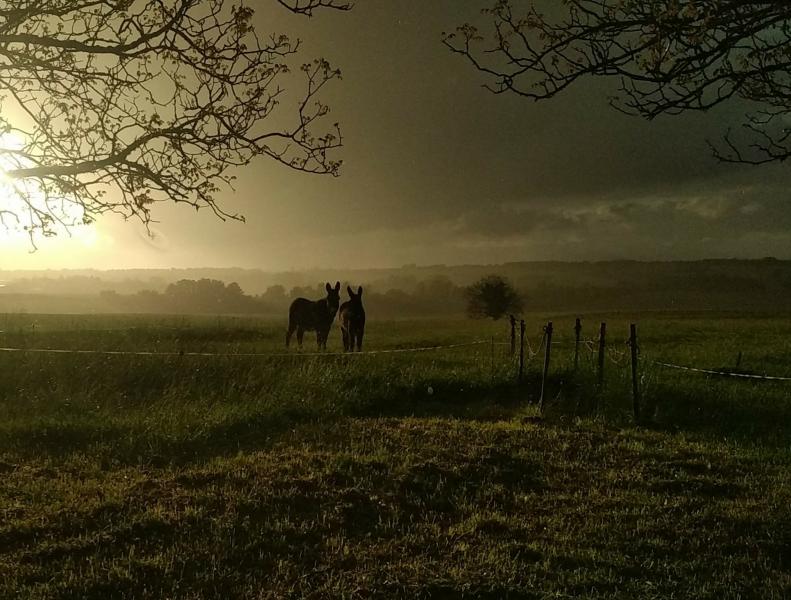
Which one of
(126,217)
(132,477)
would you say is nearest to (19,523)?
(132,477)

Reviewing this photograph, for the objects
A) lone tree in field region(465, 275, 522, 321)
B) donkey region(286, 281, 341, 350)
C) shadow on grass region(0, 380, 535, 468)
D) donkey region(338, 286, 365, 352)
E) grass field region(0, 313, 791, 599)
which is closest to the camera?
grass field region(0, 313, 791, 599)

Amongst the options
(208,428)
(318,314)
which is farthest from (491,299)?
(208,428)

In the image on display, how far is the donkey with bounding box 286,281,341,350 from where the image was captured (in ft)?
76.3

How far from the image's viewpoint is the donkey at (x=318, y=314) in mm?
23250

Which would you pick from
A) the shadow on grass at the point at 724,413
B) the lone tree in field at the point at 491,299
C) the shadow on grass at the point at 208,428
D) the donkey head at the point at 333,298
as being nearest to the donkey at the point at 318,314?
the donkey head at the point at 333,298

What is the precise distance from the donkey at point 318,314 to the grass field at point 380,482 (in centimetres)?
620

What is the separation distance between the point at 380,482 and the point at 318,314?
639 inches

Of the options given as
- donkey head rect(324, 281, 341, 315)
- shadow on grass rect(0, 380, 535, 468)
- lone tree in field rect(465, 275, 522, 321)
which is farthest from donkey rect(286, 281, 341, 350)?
lone tree in field rect(465, 275, 522, 321)

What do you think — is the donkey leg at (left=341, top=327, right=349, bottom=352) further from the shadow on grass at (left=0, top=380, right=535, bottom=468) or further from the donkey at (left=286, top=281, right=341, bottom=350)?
the shadow on grass at (left=0, top=380, right=535, bottom=468)

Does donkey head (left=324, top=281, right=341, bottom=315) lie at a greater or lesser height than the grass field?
greater

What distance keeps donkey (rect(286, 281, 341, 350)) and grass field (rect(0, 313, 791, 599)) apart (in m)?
6.20

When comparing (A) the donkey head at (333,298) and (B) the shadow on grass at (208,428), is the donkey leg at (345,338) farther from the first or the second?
(B) the shadow on grass at (208,428)

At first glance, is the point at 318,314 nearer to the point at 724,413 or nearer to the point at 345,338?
the point at 345,338

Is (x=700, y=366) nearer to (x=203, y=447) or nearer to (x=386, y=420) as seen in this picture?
(x=386, y=420)
